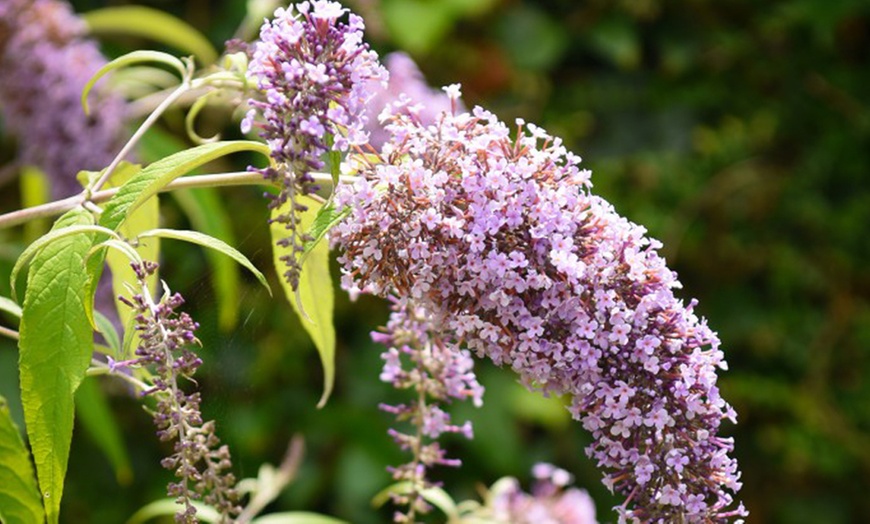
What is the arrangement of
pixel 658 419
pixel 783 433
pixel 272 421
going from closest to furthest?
pixel 658 419, pixel 272 421, pixel 783 433

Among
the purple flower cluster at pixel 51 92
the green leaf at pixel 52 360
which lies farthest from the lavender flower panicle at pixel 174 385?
the purple flower cluster at pixel 51 92

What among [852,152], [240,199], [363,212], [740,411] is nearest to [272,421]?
[240,199]

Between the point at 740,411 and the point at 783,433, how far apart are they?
13 centimetres

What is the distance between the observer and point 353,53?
29.5 inches

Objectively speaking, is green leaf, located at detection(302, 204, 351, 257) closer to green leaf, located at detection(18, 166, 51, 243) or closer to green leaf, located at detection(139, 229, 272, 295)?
green leaf, located at detection(139, 229, 272, 295)

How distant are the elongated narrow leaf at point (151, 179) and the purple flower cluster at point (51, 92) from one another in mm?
900

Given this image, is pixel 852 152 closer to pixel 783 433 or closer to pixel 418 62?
pixel 783 433

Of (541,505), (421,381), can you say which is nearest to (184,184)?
(421,381)

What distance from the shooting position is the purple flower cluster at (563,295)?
740 millimetres

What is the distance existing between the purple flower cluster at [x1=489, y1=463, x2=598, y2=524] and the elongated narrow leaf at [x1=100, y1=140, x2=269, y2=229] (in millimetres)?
619

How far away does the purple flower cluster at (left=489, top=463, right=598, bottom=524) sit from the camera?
129 cm

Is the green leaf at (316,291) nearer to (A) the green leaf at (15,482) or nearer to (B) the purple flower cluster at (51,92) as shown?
(A) the green leaf at (15,482)

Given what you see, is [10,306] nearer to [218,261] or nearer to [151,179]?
[151,179]

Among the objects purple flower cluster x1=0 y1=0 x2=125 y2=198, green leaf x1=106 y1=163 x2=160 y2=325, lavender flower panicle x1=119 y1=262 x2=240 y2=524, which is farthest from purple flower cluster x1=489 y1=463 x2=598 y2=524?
purple flower cluster x1=0 y1=0 x2=125 y2=198
